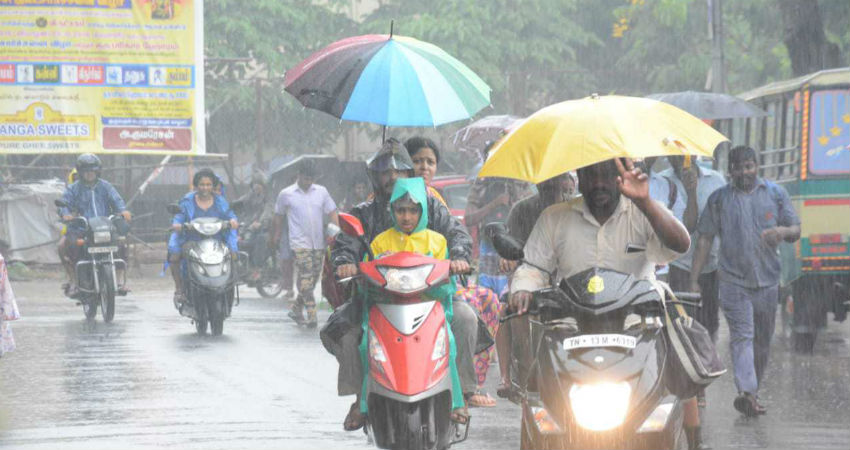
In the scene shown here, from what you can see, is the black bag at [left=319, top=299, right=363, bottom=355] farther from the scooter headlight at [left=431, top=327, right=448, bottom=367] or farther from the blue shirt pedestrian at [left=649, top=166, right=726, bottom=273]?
the blue shirt pedestrian at [left=649, top=166, right=726, bottom=273]

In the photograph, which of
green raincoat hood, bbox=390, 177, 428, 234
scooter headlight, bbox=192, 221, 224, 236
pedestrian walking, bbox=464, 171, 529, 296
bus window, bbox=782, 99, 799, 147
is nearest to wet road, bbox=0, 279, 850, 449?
pedestrian walking, bbox=464, 171, 529, 296

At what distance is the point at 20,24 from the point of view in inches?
891

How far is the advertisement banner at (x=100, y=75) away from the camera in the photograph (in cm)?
2267

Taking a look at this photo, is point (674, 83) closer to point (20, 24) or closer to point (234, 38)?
point (234, 38)

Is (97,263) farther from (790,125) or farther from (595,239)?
(595,239)

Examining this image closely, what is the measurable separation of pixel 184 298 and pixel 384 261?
874 centimetres

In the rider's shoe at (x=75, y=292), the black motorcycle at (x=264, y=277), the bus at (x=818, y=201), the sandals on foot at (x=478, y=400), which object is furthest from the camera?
the black motorcycle at (x=264, y=277)

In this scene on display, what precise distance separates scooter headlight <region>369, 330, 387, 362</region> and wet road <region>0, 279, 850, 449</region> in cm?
156

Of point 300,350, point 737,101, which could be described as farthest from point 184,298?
point 737,101

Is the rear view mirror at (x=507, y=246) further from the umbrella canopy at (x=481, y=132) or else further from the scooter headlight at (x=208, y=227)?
the umbrella canopy at (x=481, y=132)

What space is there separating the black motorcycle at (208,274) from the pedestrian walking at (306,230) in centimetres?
114

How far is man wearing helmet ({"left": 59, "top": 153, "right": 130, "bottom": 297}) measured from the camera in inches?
658

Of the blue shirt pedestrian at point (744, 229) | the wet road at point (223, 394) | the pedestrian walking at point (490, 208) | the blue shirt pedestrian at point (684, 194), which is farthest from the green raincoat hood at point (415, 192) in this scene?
the pedestrian walking at point (490, 208)

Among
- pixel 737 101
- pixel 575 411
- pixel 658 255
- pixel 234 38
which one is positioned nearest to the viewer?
pixel 575 411
